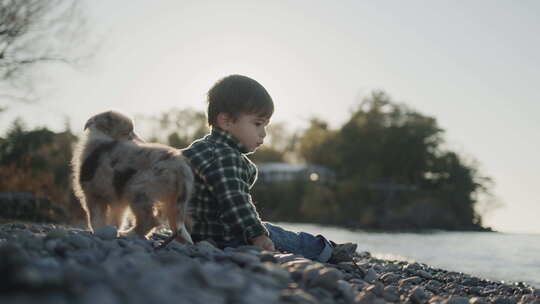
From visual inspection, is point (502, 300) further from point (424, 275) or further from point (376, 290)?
point (376, 290)

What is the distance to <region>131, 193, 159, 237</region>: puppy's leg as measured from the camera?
144 inches

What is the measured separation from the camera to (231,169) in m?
3.63

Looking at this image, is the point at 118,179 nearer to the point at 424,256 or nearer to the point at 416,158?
the point at 424,256

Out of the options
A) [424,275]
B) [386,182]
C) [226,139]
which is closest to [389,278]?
[424,275]

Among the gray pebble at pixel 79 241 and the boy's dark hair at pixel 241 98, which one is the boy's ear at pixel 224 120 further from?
the gray pebble at pixel 79 241

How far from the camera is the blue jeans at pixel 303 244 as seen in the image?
4168mm

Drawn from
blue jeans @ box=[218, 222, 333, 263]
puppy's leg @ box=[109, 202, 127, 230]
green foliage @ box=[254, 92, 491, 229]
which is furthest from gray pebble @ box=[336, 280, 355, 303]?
green foliage @ box=[254, 92, 491, 229]

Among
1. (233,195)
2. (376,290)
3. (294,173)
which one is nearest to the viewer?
(376,290)

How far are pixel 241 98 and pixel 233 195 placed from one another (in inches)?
33.6

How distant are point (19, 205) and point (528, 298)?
30.8 ft

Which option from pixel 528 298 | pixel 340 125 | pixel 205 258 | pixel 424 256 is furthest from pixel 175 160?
pixel 340 125

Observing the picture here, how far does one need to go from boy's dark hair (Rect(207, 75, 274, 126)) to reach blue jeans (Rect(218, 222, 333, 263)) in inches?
44.5

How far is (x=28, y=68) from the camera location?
1322 centimetres

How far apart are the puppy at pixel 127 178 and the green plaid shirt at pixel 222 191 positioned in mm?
164
